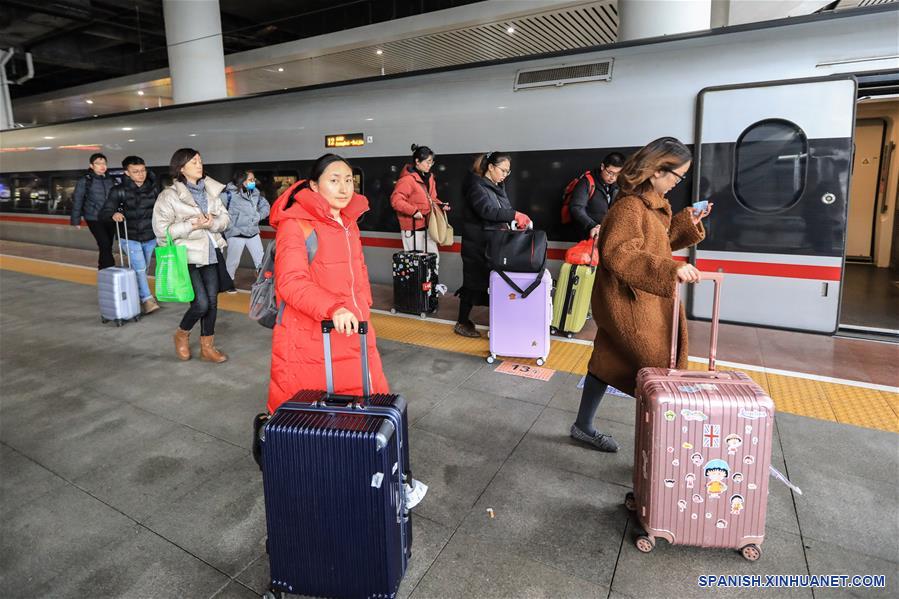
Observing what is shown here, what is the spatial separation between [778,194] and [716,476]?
11.4 feet

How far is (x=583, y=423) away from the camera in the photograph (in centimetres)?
313

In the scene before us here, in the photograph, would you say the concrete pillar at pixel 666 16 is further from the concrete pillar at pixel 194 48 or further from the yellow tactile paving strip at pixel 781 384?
the concrete pillar at pixel 194 48

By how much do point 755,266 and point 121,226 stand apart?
8.17 meters

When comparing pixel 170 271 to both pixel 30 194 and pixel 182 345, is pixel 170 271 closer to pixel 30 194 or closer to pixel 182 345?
pixel 182 345

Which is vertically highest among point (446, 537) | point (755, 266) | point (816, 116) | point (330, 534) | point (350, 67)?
point (350, 67)

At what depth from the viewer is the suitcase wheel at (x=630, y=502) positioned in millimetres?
2537

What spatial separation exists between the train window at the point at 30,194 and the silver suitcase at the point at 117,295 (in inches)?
304

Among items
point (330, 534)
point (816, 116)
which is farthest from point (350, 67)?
point (330, 534)

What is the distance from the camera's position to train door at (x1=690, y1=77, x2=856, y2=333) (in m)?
4.43

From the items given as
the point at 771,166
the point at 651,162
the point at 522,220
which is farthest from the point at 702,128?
the point at 651,162

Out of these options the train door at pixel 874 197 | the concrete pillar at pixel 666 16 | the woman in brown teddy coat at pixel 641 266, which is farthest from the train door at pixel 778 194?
the train door at pixel 874 197

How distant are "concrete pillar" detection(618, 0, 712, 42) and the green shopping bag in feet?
17.1

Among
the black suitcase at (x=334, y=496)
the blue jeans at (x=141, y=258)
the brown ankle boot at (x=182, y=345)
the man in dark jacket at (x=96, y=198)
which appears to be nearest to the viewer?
the black suitcase at (x=334, y=496)

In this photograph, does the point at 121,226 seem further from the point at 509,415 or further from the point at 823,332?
the point at 823,332
